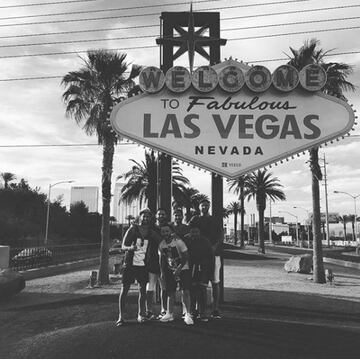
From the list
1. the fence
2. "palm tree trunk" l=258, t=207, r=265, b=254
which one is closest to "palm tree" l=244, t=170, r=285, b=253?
"palm tree trunk" l=258, t=207, r=265, b=254

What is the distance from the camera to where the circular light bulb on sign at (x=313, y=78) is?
31.9 ft

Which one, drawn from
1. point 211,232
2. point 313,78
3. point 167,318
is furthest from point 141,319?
point 313,78

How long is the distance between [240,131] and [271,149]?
34.0 inches

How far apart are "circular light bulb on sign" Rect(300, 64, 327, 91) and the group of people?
4.75 metres

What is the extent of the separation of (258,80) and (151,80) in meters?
2.60

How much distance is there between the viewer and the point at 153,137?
973 centimetres

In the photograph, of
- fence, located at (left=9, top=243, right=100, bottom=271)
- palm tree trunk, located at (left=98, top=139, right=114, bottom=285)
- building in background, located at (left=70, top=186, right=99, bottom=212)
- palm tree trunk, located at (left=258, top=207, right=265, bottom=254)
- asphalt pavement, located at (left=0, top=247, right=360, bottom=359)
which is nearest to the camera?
asphalt pavement, located at (left=0, top=247, right=360, bottom=359)

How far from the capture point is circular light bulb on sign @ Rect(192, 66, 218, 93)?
32.1 ft

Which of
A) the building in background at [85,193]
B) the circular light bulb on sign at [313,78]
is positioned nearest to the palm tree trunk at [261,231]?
the circular light bulb on sign at [313,78]

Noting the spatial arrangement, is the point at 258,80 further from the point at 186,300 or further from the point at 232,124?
the point at 186,300

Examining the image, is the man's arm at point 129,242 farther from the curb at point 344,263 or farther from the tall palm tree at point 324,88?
the curb at point 344,263

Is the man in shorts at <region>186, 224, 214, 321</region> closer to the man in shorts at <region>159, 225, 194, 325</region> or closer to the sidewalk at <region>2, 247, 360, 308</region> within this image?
the man in shorts at <region>159, 225, 194, 325</region>

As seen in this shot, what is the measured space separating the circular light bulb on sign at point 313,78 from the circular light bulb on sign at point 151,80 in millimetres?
3425

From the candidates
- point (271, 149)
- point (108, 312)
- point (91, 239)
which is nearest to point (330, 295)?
point (271, 149)
